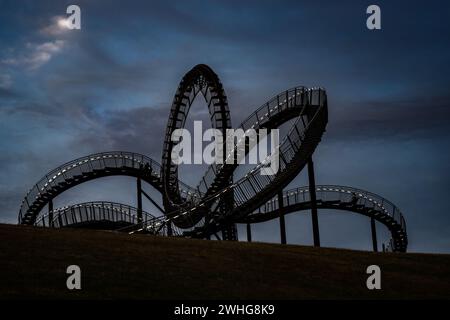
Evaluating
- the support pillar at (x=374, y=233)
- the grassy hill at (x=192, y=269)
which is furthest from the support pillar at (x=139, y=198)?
the grassy hill at (x=192, y=269)

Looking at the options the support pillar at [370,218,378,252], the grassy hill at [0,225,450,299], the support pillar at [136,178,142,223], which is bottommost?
the grassy hill at [0,225,450,299]

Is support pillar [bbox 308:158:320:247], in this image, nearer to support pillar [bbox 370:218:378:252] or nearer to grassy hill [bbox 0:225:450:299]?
grassy hill [bbox 0:225:450:299]

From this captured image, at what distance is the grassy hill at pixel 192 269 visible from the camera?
16.7 metres

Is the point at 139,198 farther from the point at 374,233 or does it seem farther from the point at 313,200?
the point at 313,200

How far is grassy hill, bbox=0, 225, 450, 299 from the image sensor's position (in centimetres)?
1672

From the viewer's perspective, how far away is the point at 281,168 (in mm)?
35156

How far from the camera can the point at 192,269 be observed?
19.2m

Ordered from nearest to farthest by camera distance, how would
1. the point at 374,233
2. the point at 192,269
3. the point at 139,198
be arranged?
the point at 192,269 → the point at 374,233 → the point at 139,198

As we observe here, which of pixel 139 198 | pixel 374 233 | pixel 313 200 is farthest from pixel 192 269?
pixel 374 233

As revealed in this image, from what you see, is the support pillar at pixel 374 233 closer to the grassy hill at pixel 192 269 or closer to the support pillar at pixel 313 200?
the support pillar at pixel 313 200

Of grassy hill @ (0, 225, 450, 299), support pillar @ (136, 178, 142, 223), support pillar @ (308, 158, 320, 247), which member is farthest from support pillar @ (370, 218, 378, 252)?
grassy hill @ (0, 225, 450, 299)

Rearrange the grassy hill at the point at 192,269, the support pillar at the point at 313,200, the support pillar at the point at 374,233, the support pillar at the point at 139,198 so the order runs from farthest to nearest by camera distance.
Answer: the support pillar at the point at 139,198
the support pillar at the point at 374,233
the support pillar at the point at 313,200
the grassy hill at the point at 192,269

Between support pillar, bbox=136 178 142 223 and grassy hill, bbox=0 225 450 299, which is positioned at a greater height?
support pillar, bbox=136 178 142 223
